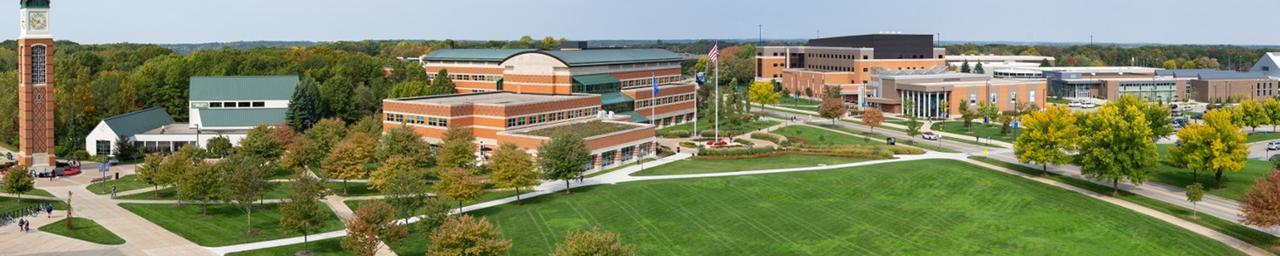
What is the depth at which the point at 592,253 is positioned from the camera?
36.6 m

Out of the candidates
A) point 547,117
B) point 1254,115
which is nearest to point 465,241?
point 547,117

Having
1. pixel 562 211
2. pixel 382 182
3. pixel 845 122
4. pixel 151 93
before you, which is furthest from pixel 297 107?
pixel 845 122

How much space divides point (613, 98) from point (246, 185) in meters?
55.8

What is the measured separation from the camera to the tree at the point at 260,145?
76.1 m

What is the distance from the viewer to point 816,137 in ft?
325

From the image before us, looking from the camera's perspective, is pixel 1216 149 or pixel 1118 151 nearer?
pixel 1216 149

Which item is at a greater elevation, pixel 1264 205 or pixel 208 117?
pixel 208 117

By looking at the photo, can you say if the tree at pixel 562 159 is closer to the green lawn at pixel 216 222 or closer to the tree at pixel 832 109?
the green lawn at pixel 216 222

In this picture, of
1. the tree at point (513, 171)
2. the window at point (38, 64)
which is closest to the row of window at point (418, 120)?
the tree at point (513, 171)

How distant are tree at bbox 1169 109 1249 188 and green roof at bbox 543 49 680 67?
57.5 m

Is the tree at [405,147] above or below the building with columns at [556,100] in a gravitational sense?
below

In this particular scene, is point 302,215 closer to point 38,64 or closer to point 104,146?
point 38,64

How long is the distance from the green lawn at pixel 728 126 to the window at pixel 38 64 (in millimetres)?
53719

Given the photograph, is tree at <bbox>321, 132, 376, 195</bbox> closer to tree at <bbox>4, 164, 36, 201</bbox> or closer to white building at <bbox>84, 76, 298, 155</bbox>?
tree at <bbox>4, 164, 36, 201</bbox>
